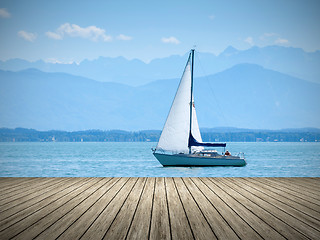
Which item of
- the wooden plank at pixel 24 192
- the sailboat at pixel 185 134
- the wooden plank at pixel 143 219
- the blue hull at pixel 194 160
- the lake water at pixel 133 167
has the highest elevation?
the sailboat at pixel 185 134

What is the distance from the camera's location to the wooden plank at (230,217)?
125 inches

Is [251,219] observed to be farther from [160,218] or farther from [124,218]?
[124,218]

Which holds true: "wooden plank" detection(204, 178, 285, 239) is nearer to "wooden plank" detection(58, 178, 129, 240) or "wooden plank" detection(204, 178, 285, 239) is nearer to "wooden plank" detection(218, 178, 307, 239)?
"wooden plank" detection(218, 178, 307, 239)

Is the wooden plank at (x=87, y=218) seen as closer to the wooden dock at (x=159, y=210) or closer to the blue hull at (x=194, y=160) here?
the wooden dock at (x=159, y=210)

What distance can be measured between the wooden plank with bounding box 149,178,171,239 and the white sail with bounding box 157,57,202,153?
1460cm

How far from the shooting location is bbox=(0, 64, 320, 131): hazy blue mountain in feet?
437

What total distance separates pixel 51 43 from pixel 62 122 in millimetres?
34663

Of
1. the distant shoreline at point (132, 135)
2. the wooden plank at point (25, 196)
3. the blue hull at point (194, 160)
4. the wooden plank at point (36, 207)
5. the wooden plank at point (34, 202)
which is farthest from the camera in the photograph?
the distant shoreline at point (132, 135)

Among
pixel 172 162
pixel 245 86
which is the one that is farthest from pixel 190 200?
pixel 245 86

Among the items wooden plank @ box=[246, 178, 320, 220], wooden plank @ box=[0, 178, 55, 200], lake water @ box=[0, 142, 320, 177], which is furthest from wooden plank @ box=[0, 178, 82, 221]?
lake water @ box=[0, 142, 320, 177]

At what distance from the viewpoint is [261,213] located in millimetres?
4012

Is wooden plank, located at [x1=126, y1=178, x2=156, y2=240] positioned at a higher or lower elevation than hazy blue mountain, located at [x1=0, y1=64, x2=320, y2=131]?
lower

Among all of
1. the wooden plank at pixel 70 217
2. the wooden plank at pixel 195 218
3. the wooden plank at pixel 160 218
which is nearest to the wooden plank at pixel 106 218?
the wooden plank at pixel 70 217

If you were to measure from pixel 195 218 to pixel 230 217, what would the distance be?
37cm
